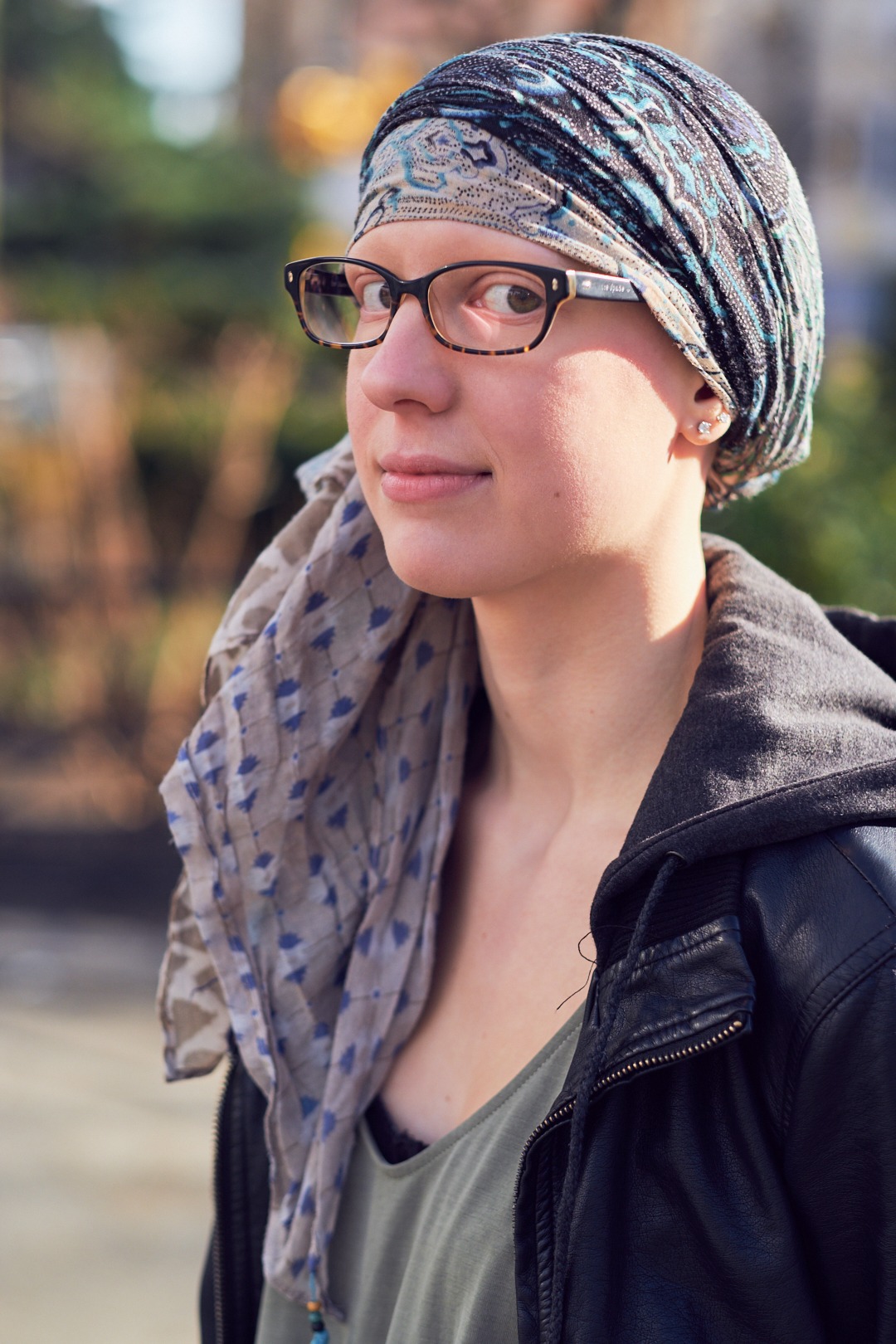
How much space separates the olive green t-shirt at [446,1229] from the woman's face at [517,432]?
50 cm

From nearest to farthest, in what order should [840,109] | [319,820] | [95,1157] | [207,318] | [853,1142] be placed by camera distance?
1. [853,1142]
2. [319,820]
3. [95,1157]
4. [207,318]
5. [840,109]

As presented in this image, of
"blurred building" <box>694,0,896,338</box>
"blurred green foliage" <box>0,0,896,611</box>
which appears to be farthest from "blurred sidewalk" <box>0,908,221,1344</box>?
"blurred building" <box>694,0,896,338</box>

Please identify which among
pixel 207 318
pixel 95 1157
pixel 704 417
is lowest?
pixel 95 1157

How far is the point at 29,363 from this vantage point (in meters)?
7.04

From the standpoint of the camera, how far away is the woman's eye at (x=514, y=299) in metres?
1.37

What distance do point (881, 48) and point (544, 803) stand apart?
119 ft

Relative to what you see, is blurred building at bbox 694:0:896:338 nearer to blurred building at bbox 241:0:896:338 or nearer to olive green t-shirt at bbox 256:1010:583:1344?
blurred building at bbox 241:0:896:338

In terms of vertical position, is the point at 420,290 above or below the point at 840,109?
below

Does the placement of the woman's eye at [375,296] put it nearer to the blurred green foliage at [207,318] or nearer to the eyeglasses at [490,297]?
the eyeglasses at [490,297]

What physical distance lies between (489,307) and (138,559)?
218 inches

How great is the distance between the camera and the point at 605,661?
1.56 metres

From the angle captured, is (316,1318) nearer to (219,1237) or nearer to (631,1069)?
(219,1237)

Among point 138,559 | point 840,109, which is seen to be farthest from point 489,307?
point 840,109

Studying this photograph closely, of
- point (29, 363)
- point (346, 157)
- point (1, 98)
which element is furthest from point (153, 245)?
point (1, 98)
